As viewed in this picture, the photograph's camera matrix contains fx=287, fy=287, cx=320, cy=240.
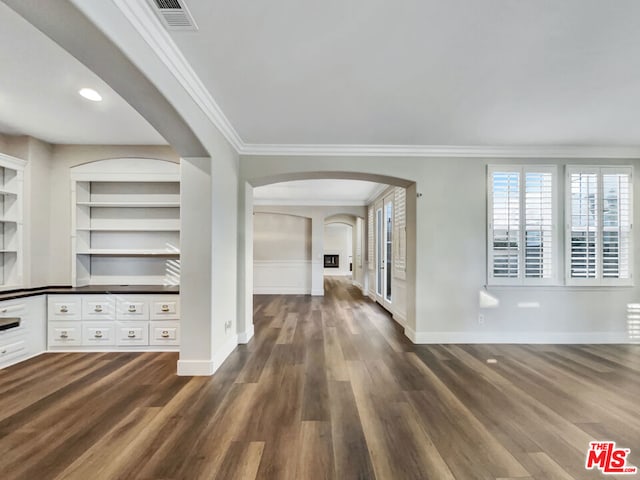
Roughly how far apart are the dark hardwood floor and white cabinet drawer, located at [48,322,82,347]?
0.17 m

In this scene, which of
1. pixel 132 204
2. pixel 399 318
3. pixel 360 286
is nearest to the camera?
pixel 132 204

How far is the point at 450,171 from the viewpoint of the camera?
4.05m

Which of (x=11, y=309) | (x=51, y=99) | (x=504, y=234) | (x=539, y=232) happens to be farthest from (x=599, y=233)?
(x=11, y=309)

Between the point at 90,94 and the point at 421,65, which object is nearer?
the point at 421,65

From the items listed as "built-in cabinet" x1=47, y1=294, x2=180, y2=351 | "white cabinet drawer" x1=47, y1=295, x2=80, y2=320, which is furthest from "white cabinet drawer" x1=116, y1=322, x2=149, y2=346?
"white cabinet drawer" x1=47, y1=295, x2=80, y2=320

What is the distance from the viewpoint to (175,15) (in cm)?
175

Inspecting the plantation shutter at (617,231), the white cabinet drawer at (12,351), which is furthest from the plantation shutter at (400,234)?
the white cabinet drawer at (12,351)

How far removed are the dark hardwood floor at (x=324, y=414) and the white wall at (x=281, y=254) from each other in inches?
187

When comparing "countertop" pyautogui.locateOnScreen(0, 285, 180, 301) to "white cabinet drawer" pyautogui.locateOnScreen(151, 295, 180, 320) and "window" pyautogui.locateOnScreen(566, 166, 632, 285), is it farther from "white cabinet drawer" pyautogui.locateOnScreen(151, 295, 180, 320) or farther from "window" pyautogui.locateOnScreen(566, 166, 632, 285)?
"window" pyautogui.locateOnScreen(566, 166, 632, 285)

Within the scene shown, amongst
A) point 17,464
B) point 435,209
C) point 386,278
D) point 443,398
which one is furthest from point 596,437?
point 386,278

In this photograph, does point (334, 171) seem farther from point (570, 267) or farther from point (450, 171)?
Result: point (570, 267)

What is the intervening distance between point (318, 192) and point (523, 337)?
16.3 feet

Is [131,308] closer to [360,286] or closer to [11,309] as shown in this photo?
[11,309]

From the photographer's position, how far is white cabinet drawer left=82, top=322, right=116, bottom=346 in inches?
141
